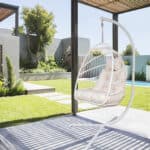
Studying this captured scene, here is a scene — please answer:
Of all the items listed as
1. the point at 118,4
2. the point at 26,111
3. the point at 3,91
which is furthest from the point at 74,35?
the point at 3,91

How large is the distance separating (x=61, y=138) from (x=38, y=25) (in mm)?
14342

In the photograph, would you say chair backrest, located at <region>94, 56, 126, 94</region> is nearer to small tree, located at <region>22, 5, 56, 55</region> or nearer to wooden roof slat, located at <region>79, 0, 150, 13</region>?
wooden roof slat, located at <region>79, 0, 150, 13</region>

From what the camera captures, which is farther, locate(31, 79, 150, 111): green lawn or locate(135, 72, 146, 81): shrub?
locate(135, 72, 146, 81): shrub

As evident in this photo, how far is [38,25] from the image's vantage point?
16.8m

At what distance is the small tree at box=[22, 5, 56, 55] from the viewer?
55.0 ft

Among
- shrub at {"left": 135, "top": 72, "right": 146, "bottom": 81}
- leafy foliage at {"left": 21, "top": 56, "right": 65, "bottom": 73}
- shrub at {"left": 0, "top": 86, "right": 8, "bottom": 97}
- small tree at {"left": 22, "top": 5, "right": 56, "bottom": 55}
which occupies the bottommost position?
shrub at {"left": 0, "top": 86, "right": 8, "bottom": 97}

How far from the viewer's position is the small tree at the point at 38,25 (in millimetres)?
16775

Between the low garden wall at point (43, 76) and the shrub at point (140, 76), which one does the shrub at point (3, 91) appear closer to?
the low garden wall at point (43, 76)

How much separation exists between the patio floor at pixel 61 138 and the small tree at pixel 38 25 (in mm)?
13229

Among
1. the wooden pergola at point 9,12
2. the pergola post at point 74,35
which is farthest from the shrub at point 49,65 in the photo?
the pergola post at point 74,35

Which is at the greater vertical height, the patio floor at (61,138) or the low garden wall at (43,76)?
the low garden wall at (43,76)

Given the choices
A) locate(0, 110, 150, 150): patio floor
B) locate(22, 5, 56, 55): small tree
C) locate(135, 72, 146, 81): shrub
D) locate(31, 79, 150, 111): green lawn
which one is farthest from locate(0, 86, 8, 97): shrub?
locate(135, 72, 146, 81): shrub

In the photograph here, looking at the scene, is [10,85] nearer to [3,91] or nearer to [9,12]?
[3,91]

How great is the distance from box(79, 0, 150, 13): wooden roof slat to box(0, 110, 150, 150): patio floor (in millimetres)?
2735
